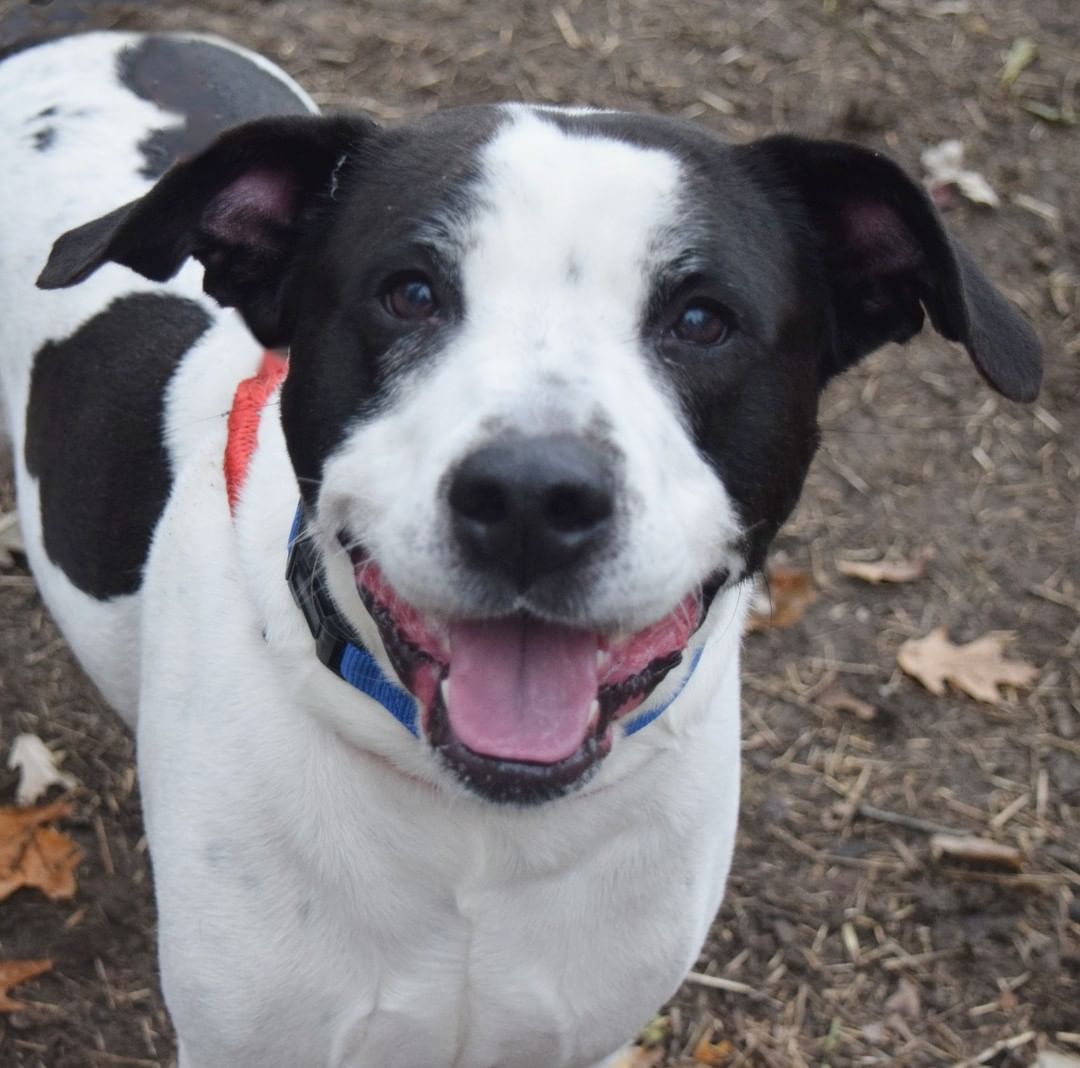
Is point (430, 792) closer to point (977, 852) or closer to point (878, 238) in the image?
point (878, 238)

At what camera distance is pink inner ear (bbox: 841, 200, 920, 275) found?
99.2 inches

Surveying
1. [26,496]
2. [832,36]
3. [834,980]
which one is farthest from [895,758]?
[832,36]

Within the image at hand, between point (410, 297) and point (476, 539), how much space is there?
0.45 metres

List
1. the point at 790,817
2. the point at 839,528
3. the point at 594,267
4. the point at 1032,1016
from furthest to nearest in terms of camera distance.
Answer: the point at 839,528, the point at 790,817, the point at 1032,1016, the point at 594,267

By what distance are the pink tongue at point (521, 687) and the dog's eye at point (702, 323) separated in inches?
18.1

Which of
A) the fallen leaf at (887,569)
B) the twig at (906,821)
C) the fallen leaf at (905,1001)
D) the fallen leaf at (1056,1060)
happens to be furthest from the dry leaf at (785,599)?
the fallen leaf at (1056,1060)

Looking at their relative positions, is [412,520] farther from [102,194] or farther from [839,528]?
[839,528]

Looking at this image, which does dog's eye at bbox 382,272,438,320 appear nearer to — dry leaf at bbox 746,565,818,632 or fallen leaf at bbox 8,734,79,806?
fallen leaf at bbox 8,734,79,806

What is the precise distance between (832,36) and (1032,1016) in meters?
4.27

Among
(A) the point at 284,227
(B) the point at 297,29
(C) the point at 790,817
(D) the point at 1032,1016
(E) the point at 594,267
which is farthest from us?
(B) the point at 297,29

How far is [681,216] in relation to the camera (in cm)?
226

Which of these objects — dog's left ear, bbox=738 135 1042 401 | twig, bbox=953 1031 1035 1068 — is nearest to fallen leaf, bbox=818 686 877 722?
twig, bbox=953 1031 1035 1068

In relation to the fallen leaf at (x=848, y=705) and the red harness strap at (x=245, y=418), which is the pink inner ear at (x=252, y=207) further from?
the fallen leaf at (x=848, y=705)

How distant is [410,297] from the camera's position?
2.29 meters
